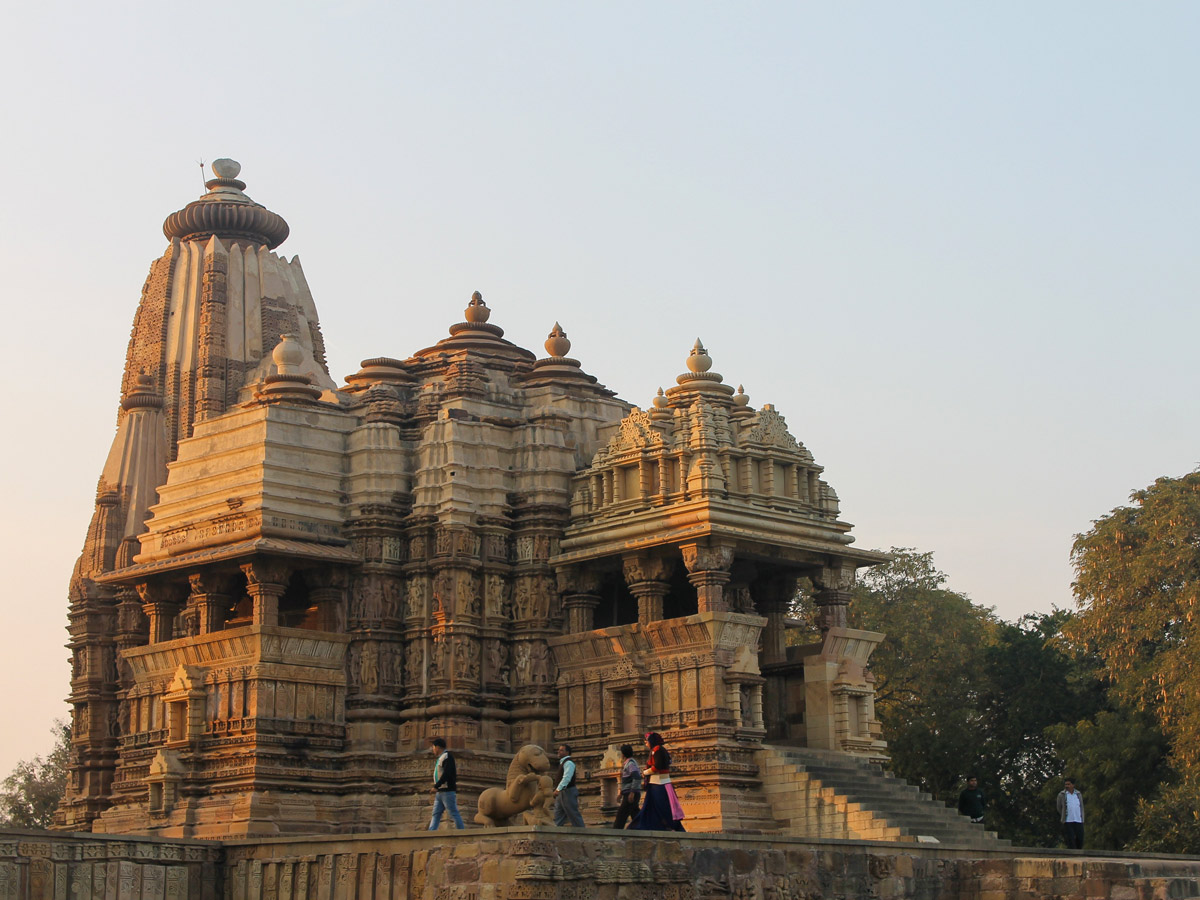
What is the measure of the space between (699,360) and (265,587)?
845cm

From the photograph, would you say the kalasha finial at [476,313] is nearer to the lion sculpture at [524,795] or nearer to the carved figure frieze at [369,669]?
the carved figure frieze at [369,669]

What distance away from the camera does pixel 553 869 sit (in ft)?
62.7

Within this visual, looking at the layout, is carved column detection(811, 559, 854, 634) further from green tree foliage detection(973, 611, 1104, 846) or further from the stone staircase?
green tree foliage detection(973, 611, 1104, 846)

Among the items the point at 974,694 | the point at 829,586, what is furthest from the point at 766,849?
the point at 974,694

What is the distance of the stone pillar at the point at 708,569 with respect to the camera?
3114cm

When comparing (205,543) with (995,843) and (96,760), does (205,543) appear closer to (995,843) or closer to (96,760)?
(96,760)

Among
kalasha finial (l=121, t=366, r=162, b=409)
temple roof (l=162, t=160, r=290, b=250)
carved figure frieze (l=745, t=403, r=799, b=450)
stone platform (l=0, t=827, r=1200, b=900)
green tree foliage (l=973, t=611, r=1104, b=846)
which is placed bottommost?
stone platform (l=0, t=827, r=1200, b=900)

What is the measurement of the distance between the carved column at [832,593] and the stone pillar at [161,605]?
11446 millimetres

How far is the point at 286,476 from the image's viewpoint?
1329 inches

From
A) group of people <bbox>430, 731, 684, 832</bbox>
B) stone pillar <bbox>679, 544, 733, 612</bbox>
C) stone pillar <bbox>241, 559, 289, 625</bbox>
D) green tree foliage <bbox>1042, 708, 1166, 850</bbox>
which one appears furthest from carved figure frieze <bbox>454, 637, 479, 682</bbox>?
green tree foliage <bbox>1042, 708, 1166, 850</bbox>

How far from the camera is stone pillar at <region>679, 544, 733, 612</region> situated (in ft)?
102

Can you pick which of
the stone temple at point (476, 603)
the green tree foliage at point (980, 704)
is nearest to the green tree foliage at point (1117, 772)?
the green tree foliage at point (980, 704)

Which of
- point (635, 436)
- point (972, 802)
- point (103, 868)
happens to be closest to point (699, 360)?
point (635, 436)

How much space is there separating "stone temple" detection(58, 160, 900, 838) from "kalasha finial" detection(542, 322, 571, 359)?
76mm
